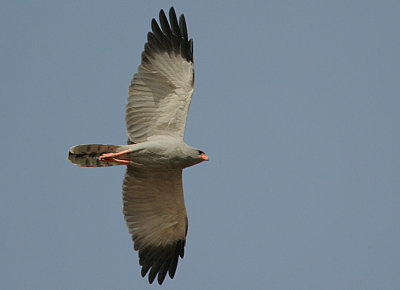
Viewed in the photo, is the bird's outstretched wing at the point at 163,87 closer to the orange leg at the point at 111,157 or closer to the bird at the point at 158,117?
the bird at the point at 158,117

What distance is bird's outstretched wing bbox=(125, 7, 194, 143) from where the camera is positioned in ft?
37.9

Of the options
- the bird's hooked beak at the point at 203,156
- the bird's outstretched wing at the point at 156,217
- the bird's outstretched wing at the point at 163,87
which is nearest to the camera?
the bird's hooked beak at the point at 203,156

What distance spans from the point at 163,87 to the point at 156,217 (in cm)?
275

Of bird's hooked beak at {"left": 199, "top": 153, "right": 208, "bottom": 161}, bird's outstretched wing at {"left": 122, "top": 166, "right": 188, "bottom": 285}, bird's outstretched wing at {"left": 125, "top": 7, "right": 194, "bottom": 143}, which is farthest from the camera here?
bird's outstretched wing at {"left": 122, "top": 166, "right": 188, "bottom": 285}

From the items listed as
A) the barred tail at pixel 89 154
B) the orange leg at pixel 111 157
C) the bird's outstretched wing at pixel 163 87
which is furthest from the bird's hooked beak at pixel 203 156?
the barred tail at pixel 89 154

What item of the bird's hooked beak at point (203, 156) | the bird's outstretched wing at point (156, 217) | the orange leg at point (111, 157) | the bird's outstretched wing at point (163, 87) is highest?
the bird's outstretched wing at point (163, 87)

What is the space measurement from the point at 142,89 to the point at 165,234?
310cm

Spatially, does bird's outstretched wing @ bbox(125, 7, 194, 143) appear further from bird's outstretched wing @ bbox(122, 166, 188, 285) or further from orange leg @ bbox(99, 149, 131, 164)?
bird's outstretched wing @ bbox(122, 166, 188, 285)

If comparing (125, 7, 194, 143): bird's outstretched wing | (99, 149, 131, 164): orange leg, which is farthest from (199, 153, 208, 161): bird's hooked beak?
(99, 149, 131, 164): orange leg

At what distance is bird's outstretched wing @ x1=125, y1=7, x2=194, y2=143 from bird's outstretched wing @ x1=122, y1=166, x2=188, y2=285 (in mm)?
911

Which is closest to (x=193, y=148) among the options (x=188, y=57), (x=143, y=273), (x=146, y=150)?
(x=146, y=150)

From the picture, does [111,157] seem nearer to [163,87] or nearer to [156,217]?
[163,87]

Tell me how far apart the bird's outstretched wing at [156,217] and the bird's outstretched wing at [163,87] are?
91 cm

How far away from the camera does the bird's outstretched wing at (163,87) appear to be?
455 inches
